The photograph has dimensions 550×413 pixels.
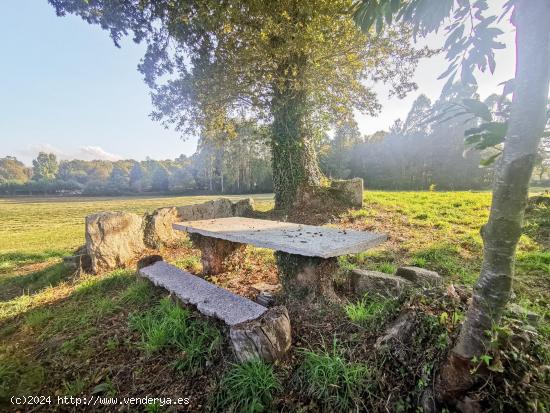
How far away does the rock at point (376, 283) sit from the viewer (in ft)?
10.1

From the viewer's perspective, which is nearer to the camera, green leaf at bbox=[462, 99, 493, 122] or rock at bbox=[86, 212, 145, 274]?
green leaf at bbox=[462, 99, 493, 122]

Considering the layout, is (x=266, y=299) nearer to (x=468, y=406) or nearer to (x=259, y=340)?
(x=259, y=340)

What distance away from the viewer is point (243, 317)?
2568mm

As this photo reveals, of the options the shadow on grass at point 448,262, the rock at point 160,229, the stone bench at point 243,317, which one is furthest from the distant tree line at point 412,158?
the stone bench at point 243,317

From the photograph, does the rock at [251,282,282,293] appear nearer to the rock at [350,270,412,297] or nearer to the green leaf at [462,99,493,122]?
the rock at [350,270,412,297]

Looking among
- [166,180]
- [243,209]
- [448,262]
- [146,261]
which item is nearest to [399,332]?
[448,262]

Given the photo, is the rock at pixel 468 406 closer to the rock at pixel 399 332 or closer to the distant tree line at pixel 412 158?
the rock at pixel 399 332

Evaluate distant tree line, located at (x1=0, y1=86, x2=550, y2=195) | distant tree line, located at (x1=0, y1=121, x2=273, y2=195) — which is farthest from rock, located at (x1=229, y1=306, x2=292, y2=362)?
distant tree line, located at (x1=0, y1=121, x2=273, y2=195)

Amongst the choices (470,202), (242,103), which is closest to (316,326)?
(242,103)

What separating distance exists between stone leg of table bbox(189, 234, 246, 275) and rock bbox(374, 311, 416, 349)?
10.0 ft

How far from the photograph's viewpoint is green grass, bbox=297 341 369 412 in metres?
1.95

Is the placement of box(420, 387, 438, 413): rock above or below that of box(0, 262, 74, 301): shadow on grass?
above

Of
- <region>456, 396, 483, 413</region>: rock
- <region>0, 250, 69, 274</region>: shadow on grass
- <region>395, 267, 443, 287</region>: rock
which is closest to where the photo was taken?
<region>456, 396, 483, 413</region>: rock

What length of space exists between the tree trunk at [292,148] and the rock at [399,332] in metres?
7.06
